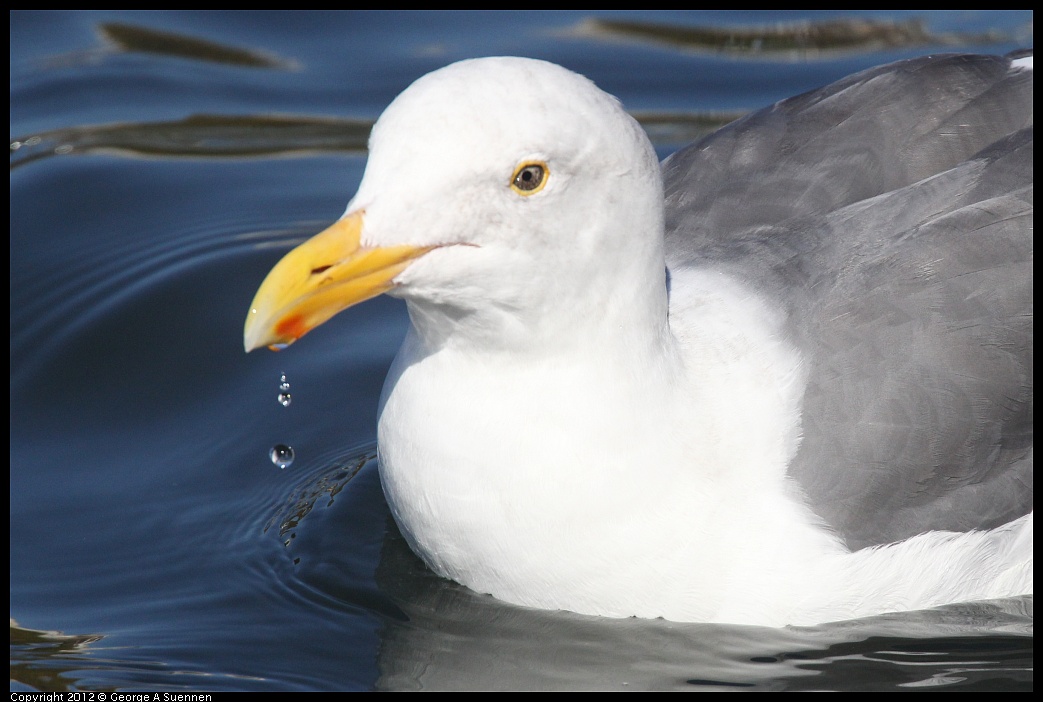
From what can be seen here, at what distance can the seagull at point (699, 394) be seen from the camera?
398 centimetres

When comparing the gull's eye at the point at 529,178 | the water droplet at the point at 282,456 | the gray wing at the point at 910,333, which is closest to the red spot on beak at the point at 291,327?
the gull's eye at the point at 529,178

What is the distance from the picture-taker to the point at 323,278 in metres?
3.75

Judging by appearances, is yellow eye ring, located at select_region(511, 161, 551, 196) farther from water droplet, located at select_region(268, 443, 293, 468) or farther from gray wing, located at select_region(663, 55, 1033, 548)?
water droplet, located at select_region(268, 443, 293, 468)

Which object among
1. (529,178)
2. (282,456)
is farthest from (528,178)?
(282,456)

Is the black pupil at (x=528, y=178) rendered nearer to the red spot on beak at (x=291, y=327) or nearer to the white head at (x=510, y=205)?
the white head at (x=510, y=205)

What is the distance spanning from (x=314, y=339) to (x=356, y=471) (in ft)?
3.56

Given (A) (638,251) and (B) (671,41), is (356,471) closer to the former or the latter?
(A) (638,251)

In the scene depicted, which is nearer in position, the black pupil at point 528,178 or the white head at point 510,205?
the white head at point 510,205

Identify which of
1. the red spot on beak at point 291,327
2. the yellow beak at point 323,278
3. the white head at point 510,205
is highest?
the white head at point 510,205

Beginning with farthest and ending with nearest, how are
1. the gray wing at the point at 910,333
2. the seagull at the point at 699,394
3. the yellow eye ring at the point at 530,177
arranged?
the gray wing at the point at 910,333 → the seagull at the point at 699,394 → the yellow eye ring at the point at 530,177

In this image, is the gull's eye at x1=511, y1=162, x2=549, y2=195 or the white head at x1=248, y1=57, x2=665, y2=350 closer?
the white head at x1=248, y1=57, x2=665, y2=350

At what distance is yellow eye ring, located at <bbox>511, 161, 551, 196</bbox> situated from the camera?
385cm

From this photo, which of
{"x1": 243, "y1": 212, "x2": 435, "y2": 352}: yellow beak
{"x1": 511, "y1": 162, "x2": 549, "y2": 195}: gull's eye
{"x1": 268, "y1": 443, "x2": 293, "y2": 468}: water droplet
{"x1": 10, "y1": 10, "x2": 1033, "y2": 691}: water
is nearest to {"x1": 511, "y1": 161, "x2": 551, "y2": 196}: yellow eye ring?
{"x1": 511, "y1": 162, "x2": 549, "y2": 195}: gull's eye

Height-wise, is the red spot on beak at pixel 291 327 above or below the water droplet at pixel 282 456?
below
